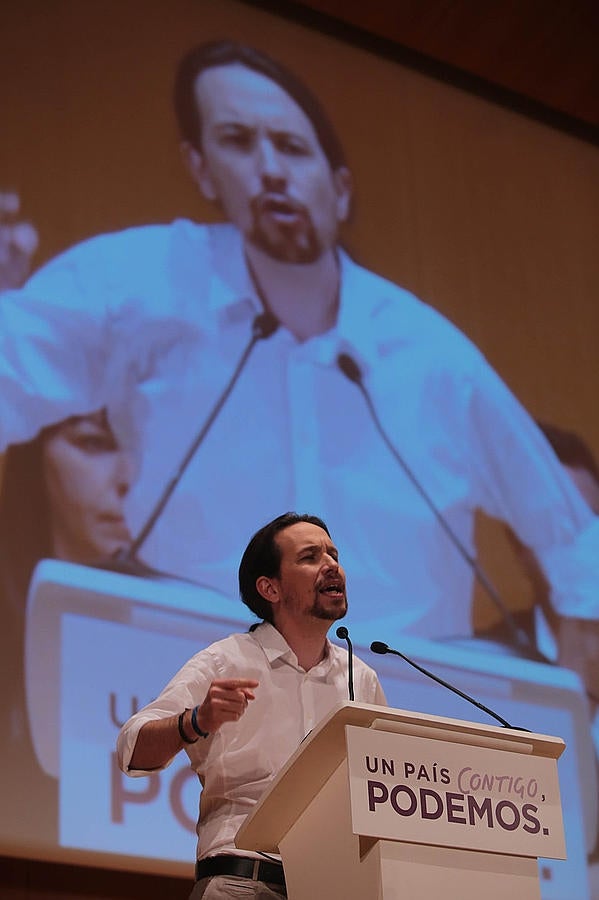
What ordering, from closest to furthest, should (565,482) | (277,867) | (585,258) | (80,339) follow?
(277,867)
(80,339)
(565,482)
(585,258)

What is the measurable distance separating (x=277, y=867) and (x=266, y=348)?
2429 mm

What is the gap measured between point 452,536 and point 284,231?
1.27 m

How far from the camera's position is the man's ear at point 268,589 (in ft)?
8.57

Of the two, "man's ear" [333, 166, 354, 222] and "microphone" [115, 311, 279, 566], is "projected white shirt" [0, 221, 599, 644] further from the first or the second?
"man's ear" [333, 166, 354, 222]

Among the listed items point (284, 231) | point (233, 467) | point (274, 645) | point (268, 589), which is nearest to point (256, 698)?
point (274, 645)

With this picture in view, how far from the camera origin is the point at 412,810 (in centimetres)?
192

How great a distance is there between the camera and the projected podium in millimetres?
1891

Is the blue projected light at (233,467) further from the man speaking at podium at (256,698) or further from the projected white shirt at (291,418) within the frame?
the man speaking at podium at (256,698)

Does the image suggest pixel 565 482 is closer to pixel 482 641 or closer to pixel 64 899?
pixel 482 641

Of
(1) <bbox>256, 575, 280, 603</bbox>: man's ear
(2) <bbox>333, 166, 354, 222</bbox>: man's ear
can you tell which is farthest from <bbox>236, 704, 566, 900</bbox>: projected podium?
(2) <bbox>333, 166, 354, 222</bbox>: man's ear

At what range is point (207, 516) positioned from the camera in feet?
13.2

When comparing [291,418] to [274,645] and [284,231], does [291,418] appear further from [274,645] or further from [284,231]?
[274,645]

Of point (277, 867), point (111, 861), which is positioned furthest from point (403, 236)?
point (277, 867)

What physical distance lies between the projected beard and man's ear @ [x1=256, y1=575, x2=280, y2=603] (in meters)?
2.20
